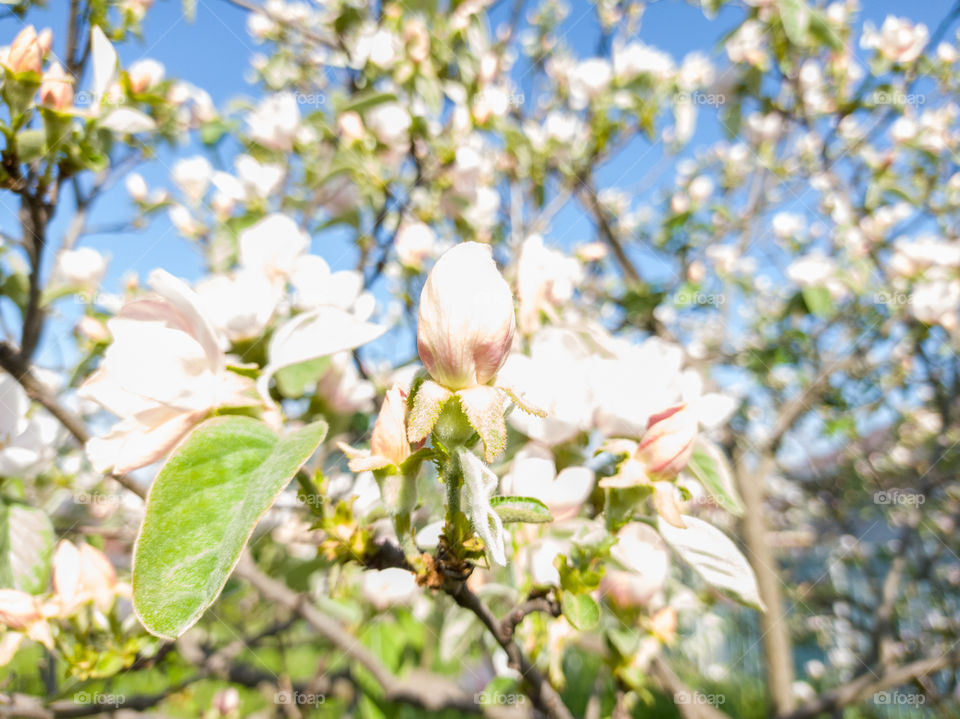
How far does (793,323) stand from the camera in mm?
2154

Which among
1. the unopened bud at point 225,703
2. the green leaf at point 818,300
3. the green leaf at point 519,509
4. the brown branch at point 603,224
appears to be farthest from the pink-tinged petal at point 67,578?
the green leaf at point 818,300

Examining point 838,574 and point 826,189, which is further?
point 838,574

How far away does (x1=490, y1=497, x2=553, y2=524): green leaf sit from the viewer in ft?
1.48

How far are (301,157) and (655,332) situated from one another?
115 centimetres

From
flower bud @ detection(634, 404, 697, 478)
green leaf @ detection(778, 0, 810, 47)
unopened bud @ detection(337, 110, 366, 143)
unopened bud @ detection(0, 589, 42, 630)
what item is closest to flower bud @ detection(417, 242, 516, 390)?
flower bud @ detection(634, 404, 697, 478)

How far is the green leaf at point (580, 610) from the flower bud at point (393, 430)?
22 centimetres

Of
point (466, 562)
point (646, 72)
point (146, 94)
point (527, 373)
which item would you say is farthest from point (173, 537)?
point (646, 72)

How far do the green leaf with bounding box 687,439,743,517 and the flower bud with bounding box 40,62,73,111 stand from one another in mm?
775

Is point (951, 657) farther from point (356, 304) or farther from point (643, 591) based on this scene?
point (356, 304)

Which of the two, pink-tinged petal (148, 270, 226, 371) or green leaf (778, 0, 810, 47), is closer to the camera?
pink-tinged petal (148, 270, 226, 371)

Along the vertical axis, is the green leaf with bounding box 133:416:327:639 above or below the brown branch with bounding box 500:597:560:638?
above

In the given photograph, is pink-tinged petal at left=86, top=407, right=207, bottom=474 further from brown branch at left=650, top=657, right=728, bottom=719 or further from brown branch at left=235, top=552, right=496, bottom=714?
brown branch at left=650, top=657, right=728, bottom=719

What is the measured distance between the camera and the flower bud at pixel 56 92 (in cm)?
68

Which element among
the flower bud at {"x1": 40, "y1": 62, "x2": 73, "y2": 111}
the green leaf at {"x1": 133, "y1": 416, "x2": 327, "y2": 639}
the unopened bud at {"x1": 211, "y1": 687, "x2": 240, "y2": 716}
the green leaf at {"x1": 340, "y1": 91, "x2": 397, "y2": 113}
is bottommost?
the unopened bud at {"x1": 211, "y1": 687, "x2": 240, "y2": 716}
